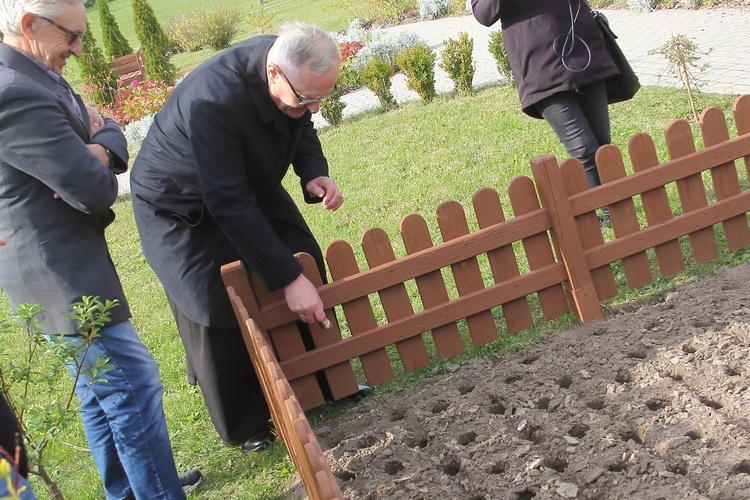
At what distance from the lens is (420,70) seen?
10.1m

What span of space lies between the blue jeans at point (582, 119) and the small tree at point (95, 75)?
49.2 feet

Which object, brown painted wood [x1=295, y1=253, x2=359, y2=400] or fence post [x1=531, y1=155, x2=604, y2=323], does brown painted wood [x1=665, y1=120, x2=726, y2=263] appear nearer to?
fence post [x1=531, y1=155, x2=604, y2=323]

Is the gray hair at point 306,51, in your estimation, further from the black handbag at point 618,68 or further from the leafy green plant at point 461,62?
the leafy green plant at point 461,62

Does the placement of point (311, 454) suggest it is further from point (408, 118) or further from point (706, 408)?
point (408, 118)

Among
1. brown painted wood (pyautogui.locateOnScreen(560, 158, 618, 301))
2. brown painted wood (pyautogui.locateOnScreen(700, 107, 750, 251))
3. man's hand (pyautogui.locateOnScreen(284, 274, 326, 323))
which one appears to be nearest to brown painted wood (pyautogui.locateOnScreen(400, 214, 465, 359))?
man's hand (pyautogui.locateOnScreen(284, 274, 326, 323))

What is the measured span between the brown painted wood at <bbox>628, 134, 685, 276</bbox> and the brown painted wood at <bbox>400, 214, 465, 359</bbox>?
1.13 m

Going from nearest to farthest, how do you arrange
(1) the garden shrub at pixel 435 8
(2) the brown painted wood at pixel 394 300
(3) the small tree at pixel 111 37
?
(2) the brown painted wood at pixel 394 300
(1) the garden shrub at pixel 435 8
(3) the small tree at pixel 111 37

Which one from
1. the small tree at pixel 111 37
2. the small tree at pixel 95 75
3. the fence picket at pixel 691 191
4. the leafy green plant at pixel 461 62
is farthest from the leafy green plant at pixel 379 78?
the small tree at pixel 111 37

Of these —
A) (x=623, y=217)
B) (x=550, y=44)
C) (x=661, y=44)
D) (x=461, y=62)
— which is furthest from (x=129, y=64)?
(x=623, y=217)

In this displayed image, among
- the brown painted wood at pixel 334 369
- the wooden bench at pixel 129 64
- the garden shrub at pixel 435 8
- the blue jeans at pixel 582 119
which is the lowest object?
the brown painted wood at pixel 334 369

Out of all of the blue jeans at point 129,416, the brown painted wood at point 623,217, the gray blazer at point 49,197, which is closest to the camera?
the gray blazer at point 49,197

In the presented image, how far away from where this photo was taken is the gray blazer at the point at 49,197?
8.94 feet

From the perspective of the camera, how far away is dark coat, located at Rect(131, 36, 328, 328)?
315 centimetres

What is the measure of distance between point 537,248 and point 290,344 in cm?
131
